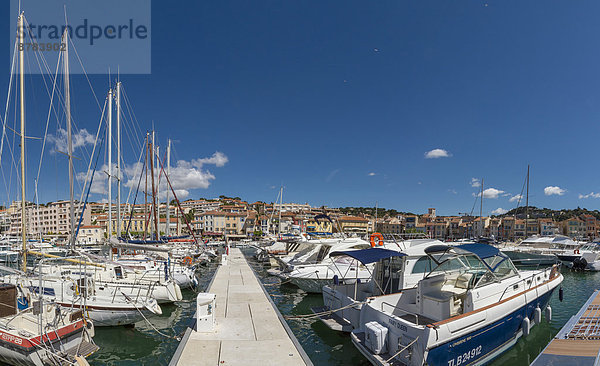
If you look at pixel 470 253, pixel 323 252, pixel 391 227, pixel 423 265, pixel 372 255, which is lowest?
pixel 391 227

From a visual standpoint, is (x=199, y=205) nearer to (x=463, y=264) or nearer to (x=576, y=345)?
(x=463, y=264)

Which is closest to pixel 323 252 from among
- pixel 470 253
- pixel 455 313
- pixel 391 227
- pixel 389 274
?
pixel 389 274

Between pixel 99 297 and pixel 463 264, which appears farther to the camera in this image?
pixel 99 297

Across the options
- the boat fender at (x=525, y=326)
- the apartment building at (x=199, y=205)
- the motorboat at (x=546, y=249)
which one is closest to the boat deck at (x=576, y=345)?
the boat fender at (x=525, y=326)

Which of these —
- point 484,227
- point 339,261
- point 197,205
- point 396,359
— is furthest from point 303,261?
point 197,205

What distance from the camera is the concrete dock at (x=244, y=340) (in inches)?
262

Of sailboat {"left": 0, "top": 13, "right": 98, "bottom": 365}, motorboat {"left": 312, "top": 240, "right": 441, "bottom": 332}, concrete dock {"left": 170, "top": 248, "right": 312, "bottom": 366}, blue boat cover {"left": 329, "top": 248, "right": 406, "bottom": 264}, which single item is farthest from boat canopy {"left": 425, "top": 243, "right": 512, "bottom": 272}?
sailboat {"left": 0, "top": 13, "right": 98, "bottom": 365}

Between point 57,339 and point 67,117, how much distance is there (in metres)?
10.4

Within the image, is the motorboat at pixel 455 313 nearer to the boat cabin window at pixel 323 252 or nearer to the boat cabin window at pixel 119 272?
the boat cabin window at pixel 323 252

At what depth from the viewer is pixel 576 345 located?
5520 mm

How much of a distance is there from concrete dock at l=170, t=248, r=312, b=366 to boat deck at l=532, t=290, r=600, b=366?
4.10 m

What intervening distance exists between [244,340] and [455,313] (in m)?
5.16

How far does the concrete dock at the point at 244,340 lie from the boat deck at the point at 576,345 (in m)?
4.10

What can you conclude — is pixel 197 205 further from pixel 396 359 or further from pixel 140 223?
pixel 396 359
